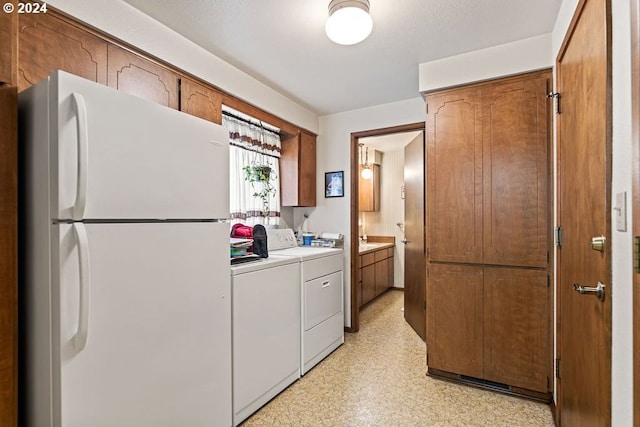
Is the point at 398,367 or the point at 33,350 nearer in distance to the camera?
the point at 33,350

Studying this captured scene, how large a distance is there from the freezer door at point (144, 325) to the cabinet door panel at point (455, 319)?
1.56 m

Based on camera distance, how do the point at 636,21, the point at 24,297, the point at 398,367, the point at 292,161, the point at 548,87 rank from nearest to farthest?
the point at 636,21, the point at 24,297, the point at 548,87, the point at 398,367, the point at 292,161

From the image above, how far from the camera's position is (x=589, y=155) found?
1313 millimetres

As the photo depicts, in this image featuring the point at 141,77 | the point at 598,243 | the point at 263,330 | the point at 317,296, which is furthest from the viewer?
the point at 317,296

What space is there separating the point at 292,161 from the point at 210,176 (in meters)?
1.84

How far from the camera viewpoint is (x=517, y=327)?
2.22m

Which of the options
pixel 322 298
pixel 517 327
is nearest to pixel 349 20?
pixel 322 298

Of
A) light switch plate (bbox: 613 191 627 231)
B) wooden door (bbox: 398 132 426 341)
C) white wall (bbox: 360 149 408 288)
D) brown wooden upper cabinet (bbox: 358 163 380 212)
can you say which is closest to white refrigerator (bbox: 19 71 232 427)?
light switch plate (bbox: 613 191 627 231)

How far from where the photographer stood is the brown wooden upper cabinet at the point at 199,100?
6.96 feet

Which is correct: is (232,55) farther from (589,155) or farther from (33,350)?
(589,155)

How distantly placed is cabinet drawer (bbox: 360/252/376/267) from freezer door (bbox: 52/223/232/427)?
267cm

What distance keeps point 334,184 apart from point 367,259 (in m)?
1.35

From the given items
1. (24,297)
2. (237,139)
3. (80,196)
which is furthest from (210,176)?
(237,139)

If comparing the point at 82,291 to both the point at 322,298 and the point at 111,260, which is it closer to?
the point at 111,260
